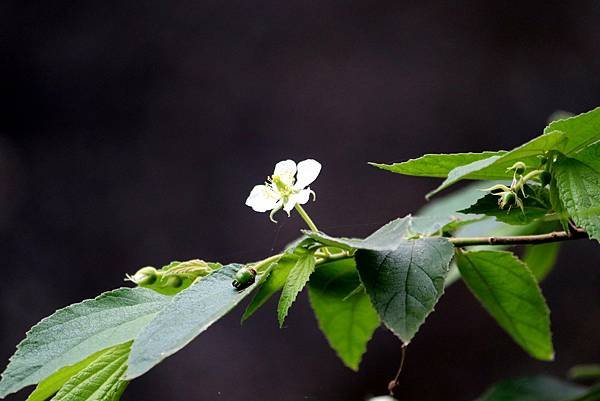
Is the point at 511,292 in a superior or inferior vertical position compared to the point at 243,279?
inferior

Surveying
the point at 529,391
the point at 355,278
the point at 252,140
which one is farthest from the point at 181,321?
the point at 252,140

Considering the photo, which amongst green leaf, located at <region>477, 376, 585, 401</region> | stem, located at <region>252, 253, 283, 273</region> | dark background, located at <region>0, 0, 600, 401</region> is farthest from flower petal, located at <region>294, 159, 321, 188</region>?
dark background, located at <region>0, 0, 600, 401</region>

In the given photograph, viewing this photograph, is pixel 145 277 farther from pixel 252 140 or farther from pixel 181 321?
pixel 252 140

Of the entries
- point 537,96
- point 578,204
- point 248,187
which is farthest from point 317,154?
point 578,204

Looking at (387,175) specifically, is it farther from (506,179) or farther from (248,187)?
(506,179)

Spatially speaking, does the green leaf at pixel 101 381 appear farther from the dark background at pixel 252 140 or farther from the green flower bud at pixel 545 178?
the dark background at pixel 252 140

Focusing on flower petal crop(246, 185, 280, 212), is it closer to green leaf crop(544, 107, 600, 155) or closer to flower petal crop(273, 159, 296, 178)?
flower petal crop(273, 159, 296, 178)

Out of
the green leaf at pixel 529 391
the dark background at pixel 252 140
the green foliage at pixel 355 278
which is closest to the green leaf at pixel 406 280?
the green foliage at pixel 355 278
